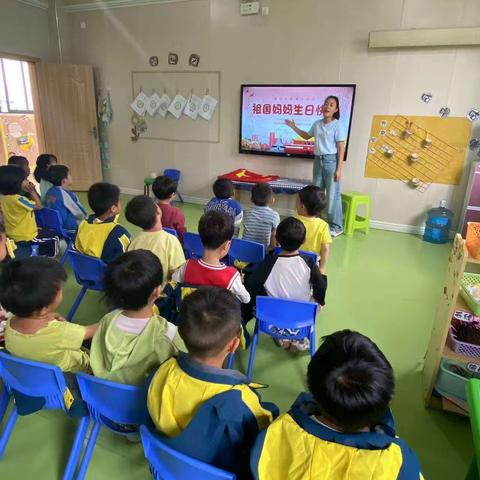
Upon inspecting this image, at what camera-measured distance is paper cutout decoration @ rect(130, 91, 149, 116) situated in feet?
18.5

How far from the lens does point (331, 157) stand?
14.5ft

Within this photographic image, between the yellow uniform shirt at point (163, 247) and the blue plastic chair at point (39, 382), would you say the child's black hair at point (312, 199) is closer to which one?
the yellow uniform shirt at point (163, 247)

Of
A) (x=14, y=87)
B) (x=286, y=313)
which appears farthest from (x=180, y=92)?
(x=286, y=313)

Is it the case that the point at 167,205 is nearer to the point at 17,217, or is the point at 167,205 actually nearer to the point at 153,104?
the point at 17,217

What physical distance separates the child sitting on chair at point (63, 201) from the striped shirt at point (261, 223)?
162 centimetres

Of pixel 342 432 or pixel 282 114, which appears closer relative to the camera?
pixel 342 432

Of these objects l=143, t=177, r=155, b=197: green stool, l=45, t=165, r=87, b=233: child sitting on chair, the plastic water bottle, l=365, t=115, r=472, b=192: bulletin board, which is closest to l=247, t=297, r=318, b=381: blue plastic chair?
l=45, t=165, r=87, b=233: child sitting on chair

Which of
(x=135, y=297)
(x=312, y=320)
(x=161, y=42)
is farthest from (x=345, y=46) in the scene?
(x=135, y=297)

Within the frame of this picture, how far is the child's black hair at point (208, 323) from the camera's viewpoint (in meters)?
1.00

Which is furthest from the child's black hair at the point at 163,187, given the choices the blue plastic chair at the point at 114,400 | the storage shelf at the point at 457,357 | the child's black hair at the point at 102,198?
the storage shelf at the point at 457,357

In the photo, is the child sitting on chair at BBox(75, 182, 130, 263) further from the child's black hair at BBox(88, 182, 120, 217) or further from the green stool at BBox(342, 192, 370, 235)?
the green stool at BBox(342, 192, 370, 235)

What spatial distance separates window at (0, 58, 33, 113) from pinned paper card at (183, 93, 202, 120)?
2844 mm

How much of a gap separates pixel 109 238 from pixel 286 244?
3.64ft

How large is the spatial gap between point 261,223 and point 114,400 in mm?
1756
